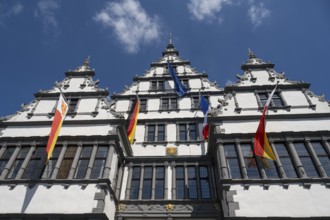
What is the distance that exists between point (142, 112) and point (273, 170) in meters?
12.3

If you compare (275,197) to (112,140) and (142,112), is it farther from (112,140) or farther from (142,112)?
(142,112)

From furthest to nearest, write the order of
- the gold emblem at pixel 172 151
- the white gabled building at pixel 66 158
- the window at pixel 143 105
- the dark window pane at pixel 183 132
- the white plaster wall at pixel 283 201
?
the window at pixel 143 105, the dark window pane at pixel 183 132, the gold emblem at pixel 172 151, the white gabled building at pixel 66 158, the white plaster wall at pixel 283 201

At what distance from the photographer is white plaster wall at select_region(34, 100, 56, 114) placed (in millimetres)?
22484

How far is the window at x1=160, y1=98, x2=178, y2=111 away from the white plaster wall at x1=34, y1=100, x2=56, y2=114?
364 inches

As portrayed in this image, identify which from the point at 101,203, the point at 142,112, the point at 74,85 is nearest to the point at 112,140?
the point at 101,203

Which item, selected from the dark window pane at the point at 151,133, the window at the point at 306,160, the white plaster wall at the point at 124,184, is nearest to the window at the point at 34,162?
the white plaster wall at the point at 124,184

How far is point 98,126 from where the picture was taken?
20453 millimetres

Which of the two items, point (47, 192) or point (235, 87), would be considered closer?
point (47, 192)

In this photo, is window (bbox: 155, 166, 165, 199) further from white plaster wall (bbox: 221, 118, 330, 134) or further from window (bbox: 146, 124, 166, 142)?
white plaster wall (bbox: 221, 118, 330, 134)

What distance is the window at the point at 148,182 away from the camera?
742 inches

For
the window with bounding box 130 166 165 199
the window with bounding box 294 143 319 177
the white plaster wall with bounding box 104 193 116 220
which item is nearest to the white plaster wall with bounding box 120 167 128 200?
the window with bounding box 130 166 165 199

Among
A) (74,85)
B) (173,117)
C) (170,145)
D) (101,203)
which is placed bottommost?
(101,203)

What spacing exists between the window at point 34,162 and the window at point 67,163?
1.70m

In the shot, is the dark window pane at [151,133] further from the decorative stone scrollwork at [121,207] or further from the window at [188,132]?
the decorative stone scrollwork at [121,207]
